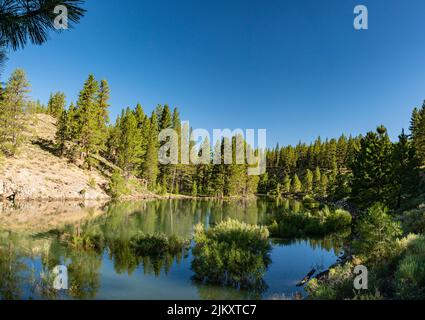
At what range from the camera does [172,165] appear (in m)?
74.7

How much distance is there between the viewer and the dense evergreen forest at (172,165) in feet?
106

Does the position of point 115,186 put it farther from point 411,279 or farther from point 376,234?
point 411,279

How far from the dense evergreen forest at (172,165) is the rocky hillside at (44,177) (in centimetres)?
230

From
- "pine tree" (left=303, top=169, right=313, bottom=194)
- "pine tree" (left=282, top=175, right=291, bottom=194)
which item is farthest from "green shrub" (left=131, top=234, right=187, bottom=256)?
"pine tree" (left=282, top=175, right=291, bottom=194)

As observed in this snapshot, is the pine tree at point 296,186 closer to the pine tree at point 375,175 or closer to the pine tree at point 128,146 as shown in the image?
the pine tree at point 128,146

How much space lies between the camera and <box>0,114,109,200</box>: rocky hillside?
39312mm

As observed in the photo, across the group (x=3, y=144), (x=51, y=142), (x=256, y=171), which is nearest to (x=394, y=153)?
(x=3, y=144)

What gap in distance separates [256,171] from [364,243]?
292ft

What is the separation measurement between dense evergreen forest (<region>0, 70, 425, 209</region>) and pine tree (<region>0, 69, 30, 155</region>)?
0.12 m

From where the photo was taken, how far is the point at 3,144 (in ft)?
138

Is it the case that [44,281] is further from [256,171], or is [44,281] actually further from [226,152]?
[256,171]

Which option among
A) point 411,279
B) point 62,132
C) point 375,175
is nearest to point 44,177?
point 62,132

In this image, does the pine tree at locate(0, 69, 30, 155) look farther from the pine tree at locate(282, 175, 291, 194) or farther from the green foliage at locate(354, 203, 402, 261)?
the pine tree at locate(282, 175, 291, 194)
